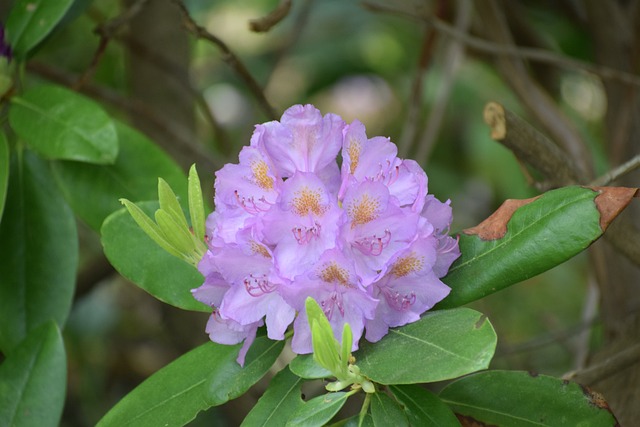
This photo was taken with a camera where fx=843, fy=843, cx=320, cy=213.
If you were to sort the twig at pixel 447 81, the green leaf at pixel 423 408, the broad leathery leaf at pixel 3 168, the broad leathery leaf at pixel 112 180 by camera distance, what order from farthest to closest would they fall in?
the twig at pixel 447 81 → the broad leathery leaf at pixel 112 180 → the broad leathery leaf at pixel 3 168 → the green leaf at pixel 423 408

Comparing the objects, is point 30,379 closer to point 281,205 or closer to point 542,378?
point 281,205

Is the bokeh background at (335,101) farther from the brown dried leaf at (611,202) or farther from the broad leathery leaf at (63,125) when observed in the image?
the brown dried leaf at (611,202)

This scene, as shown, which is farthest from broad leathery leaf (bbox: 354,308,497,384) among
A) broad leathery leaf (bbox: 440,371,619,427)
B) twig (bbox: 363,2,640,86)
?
twig (bbox: 363,2,640,86)

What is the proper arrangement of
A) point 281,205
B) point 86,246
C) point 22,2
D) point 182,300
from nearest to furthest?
1. point 281,205
2. point 182,300
3. point 22,2
4. point 86,246

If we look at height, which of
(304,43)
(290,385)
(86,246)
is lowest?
(86,246)

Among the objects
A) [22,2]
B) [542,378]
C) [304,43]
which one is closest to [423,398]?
[542,378]

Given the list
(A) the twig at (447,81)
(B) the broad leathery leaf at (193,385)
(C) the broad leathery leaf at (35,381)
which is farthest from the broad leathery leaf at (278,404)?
(A) the twig at (447,81)

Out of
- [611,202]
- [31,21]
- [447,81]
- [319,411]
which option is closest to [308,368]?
[319,411]
